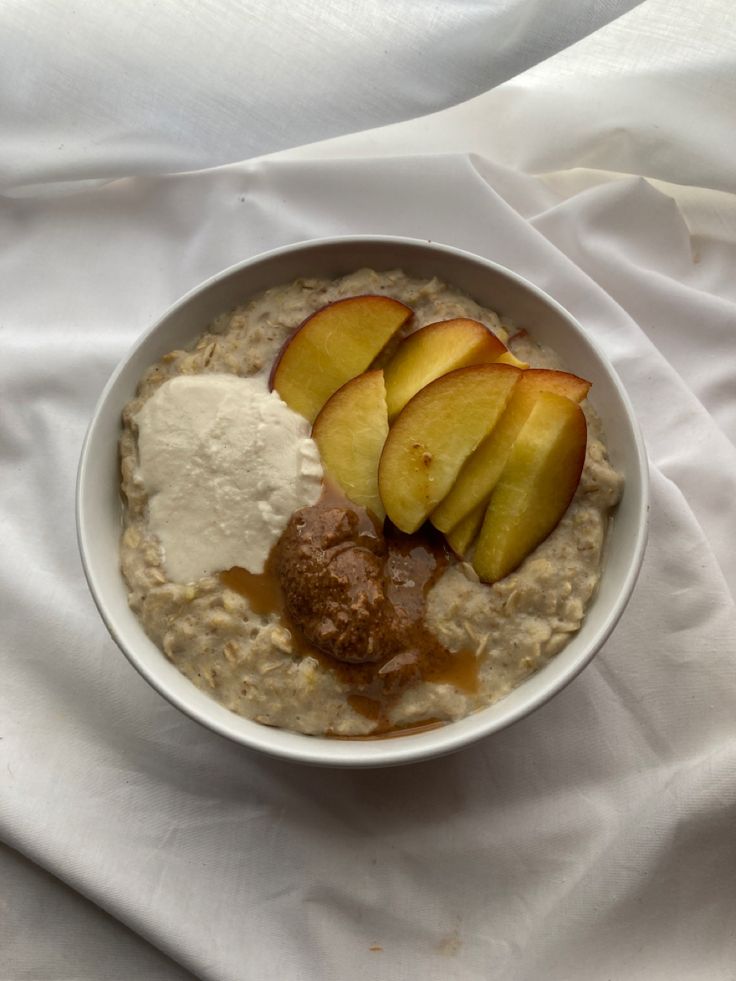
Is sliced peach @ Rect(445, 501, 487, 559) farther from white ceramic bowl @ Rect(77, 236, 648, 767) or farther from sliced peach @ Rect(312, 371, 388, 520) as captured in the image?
white ceramic bowl @ Rect(77, 236, 648, 767)

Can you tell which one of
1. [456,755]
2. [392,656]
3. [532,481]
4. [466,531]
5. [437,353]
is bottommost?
[456,755]

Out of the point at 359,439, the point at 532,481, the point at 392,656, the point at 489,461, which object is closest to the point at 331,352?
the point at 359,439

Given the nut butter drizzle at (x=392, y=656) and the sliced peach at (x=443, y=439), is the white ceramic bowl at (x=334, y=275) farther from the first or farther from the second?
the sliced peach at (x=443, y=439)

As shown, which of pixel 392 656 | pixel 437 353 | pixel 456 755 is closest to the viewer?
pixel 392 656

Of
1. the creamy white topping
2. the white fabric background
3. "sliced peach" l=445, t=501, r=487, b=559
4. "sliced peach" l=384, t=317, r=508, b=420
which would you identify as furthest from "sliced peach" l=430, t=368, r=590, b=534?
the white fabric background

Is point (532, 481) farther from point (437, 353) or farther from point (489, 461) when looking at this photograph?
point (437, 353)

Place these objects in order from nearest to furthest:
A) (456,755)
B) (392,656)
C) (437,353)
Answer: (392,656), (437,353), (456,755)

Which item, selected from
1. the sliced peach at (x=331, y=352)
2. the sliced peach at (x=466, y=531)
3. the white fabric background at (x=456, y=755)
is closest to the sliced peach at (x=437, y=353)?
the sliced peach at (x=331, y=352)
